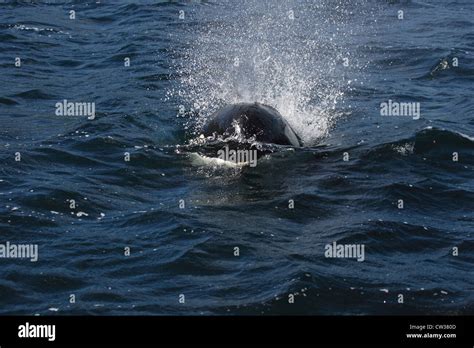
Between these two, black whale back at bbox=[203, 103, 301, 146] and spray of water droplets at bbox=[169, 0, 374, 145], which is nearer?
black whale back at bbox=[203, 103, 301, 146]

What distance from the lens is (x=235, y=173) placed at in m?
17.8

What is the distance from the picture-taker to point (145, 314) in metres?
12.9

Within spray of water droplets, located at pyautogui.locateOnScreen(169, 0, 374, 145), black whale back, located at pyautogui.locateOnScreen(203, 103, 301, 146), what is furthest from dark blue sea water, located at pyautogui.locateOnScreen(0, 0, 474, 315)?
black whale back, located at pyautogui.locateOnScreen(203, 103, 301, 146)

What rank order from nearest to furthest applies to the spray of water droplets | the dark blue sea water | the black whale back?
the dark blue sea water < the black whale back < the spray of water droplets

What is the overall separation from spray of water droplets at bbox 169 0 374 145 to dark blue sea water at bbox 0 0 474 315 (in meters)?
0.08

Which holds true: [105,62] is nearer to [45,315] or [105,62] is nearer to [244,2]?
[244,2]

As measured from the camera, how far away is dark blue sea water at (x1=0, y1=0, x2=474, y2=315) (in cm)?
1383

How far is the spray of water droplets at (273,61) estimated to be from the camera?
21.7m

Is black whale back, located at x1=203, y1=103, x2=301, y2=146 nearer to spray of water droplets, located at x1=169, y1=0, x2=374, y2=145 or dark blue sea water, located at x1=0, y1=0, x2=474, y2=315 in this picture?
dark blue sea water, located at x1=0, y1=0, x2=474, y2=315

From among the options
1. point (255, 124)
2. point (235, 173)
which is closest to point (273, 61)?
point (255, 124)

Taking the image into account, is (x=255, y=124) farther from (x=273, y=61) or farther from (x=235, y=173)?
(x=273, y=61)

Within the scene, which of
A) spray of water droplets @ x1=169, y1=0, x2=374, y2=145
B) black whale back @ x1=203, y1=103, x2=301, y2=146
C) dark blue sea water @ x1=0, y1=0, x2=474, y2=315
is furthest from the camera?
spray of water droplets @ x1=169, y1=0, x2=374, y2=145

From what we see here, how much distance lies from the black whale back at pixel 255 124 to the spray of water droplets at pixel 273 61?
0.80 metres

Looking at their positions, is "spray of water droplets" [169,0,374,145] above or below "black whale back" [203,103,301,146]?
above
